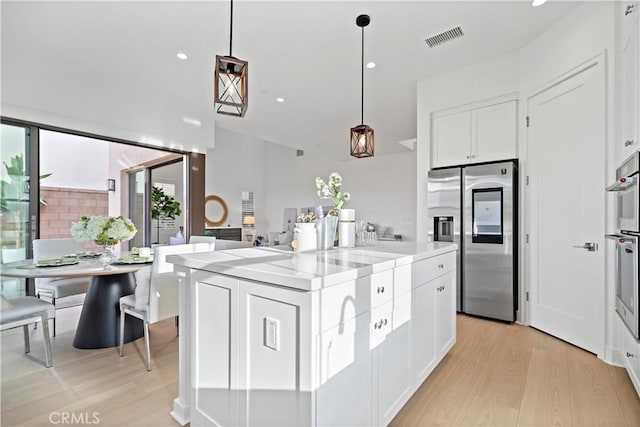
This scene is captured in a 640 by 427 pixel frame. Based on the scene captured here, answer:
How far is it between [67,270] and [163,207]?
4764 millimetres

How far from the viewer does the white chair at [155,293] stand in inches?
92.9

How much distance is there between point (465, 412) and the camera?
1771 mm

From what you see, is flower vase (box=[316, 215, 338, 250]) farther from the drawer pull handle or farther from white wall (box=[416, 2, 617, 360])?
white wall (box=[416, 2, 617, 360])

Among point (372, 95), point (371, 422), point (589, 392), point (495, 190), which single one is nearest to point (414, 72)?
point (372, 95)

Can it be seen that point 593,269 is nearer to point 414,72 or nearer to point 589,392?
point 589,392

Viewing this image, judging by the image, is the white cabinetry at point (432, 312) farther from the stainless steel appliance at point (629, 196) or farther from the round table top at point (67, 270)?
the round table top at point (67, 270)

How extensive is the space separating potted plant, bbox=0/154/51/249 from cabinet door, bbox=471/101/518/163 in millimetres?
5446

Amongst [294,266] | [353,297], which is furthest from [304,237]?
[353,297]

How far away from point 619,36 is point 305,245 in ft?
9.38

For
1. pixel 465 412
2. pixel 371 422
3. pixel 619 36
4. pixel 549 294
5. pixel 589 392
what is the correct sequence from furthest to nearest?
pixel 549 294, pixel 619 36, pixel 589 392, pixel 465 412, pixel 371 422

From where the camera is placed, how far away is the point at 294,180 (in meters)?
9.88

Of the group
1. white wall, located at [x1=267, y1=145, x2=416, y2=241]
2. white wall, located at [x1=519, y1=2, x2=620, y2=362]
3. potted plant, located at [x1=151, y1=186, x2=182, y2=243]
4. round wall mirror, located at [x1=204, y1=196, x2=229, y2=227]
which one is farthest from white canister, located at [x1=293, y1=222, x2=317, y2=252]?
round wall mirror, located at [x1=204, y1=196, x2=229, y2=227]

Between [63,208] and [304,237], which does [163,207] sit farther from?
[304,237]

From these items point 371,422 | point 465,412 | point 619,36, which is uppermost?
point 619,36
